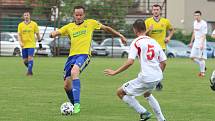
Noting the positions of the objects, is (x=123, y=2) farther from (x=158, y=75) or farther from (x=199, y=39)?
(x=158, y=75)

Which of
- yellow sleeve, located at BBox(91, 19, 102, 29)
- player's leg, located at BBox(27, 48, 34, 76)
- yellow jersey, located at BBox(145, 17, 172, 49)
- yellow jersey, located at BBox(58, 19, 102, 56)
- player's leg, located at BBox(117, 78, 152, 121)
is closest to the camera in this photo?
player's leg, located at BBox(117, 78, 152, 121)

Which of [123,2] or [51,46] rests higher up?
[123,2]

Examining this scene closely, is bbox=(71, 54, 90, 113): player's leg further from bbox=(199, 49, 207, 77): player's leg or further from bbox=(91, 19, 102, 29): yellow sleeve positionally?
bbox=(199, 49, 207, 77): player's leg

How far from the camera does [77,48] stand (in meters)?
12.6

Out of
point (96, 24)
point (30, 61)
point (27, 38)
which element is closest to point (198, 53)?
point (30, 61)

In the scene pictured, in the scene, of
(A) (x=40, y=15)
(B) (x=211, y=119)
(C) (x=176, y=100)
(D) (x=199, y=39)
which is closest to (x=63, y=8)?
(A) (x=40, y=15)

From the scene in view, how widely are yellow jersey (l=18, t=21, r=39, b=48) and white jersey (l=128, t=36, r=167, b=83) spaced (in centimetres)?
1280

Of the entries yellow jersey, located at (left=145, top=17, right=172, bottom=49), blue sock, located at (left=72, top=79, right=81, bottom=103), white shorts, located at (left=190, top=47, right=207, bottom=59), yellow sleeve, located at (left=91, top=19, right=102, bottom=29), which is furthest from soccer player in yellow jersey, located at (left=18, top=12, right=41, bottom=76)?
blue sock, located at (left=72, top=79, right=81, bottom=103)

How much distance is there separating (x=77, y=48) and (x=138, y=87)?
2.68 meters

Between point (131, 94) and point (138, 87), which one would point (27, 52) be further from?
point (138, 87)

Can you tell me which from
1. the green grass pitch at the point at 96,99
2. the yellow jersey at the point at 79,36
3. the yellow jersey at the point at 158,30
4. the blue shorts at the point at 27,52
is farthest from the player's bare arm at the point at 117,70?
the blue shorts at the point at 27,52

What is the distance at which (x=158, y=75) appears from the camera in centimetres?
1020

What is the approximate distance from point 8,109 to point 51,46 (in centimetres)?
2897

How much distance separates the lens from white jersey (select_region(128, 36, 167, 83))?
10141 mm
